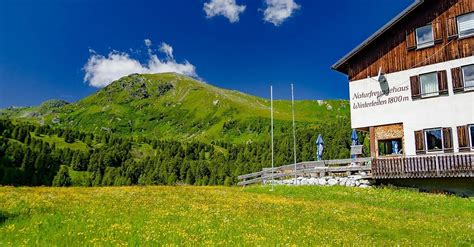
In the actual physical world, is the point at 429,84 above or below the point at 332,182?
above

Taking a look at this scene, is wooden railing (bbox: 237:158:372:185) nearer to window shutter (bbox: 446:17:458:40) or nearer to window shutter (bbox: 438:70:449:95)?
window shutter (bbox: 438:70:449:95)

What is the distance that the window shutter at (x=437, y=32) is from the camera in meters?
36.3

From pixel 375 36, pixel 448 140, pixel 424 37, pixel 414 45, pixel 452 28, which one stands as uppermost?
pixel 375 36

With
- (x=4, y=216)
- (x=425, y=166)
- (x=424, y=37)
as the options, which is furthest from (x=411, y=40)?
(x=4, y=216)

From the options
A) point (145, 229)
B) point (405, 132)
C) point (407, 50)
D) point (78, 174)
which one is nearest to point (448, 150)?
point (405, 132)

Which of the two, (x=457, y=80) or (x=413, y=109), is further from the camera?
(x=413, y=109)

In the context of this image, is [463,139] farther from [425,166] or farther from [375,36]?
[375,36]

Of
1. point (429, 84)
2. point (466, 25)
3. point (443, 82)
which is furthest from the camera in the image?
point (429, 84)

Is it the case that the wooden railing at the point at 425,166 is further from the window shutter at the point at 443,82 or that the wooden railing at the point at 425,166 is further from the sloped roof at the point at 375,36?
the sloped roof at the point at 375,36

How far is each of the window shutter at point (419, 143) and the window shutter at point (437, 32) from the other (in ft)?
26.1

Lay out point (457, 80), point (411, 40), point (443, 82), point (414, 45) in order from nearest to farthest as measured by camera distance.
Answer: point (457, 80), point (443, 82), point (414, 45), point (411, 40)

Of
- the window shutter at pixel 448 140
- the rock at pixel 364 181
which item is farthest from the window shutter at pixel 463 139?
the rock at pixel 364 181

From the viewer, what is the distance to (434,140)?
35969 millimetres

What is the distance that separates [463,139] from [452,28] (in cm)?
945
